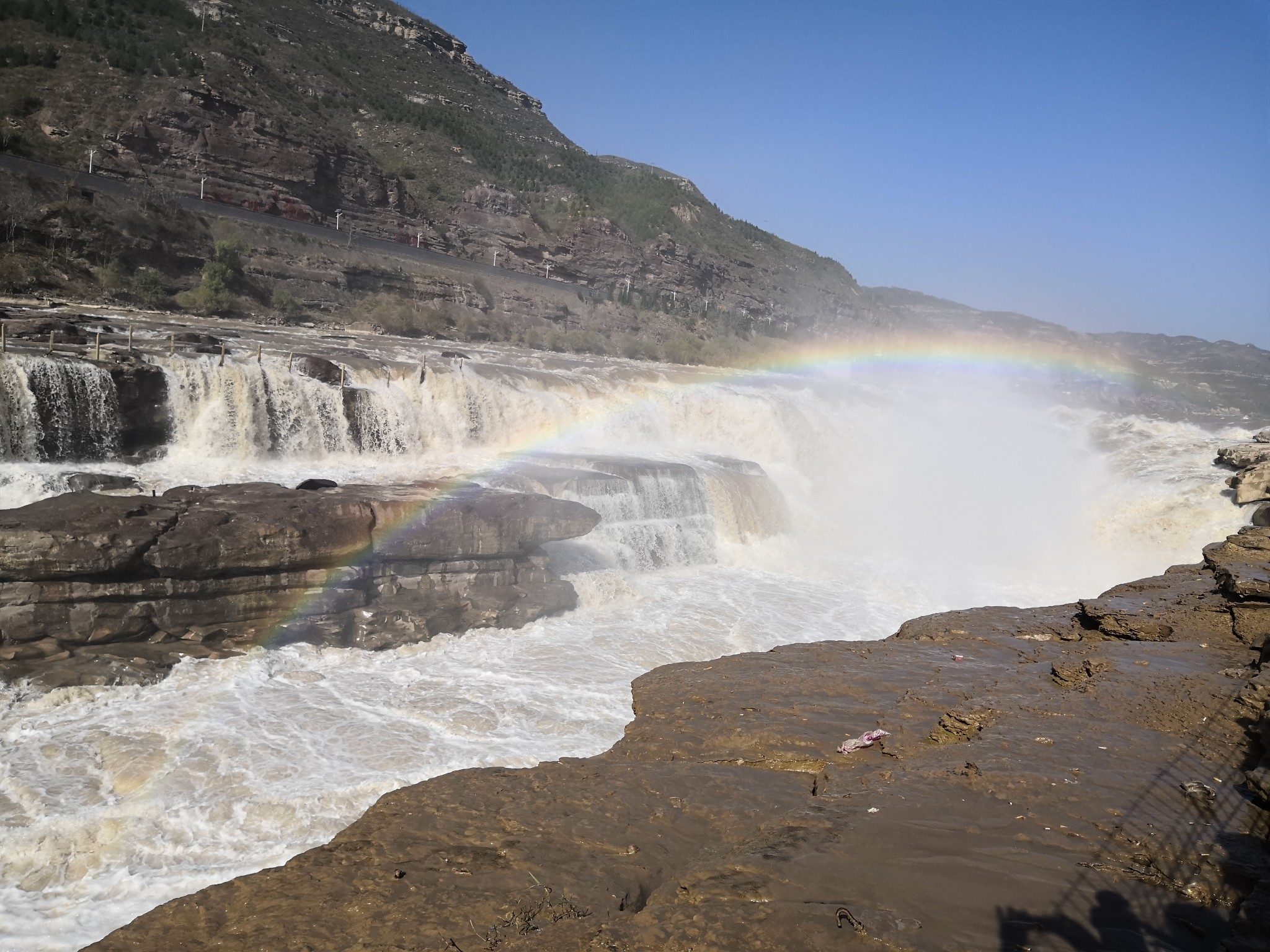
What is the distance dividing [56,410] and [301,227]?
33.0 m

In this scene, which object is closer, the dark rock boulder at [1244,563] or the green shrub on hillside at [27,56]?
the dark rock boulder at [1244,563]

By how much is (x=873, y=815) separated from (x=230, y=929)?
144 inches

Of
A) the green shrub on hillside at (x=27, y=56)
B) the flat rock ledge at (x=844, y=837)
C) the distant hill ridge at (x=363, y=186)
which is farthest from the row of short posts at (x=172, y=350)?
the green shrub on hillside at (x=27, y=56)

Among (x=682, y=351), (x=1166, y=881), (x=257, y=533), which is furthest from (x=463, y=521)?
(x=682, y=351)

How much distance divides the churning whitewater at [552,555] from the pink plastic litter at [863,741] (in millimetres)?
2955

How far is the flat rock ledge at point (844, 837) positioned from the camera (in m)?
3.80

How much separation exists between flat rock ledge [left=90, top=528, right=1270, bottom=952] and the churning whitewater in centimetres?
195

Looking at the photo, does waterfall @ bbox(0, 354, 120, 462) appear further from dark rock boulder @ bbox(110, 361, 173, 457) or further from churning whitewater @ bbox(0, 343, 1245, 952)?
dark rock boulder @ bbox(110, 361, 173, 457)

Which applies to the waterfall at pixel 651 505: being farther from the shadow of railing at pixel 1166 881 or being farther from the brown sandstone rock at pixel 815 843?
the shadow of railing at pixel 1166 881

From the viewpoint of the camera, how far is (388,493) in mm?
12633

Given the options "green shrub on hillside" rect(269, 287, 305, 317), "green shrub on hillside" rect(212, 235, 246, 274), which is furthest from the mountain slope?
"green shrub on hillside" rect(269, 287, 305, 317)

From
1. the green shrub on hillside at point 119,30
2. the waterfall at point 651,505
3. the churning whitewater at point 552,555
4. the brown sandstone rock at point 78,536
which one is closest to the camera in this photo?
the churning whitewater at point 552,555

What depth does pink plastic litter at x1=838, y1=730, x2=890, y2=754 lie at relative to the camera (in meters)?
6.32

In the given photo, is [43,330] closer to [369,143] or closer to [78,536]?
[78,536]
